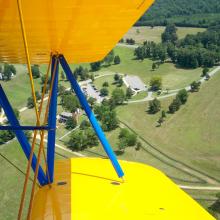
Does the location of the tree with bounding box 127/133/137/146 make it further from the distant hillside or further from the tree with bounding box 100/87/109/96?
the distant hillside

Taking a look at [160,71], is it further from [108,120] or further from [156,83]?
[108,120]

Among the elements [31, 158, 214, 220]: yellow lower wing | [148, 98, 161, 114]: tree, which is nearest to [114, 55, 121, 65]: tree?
[148, 98, 161, 114]: tree

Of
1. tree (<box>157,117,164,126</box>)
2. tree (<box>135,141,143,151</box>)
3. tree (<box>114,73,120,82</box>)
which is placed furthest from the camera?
tree (<box>114,73,120,82</box>)

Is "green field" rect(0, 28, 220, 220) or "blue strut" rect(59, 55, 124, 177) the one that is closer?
"blue strut" rect(59, 55, 124, 177)

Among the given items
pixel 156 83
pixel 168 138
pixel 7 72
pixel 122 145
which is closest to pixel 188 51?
pixel 156 83

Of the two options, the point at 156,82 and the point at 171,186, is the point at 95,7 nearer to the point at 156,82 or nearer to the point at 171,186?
the point at 171,186

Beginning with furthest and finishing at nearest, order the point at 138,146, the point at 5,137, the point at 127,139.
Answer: the point at 5,137, the point at 138,146, the point at 127,139

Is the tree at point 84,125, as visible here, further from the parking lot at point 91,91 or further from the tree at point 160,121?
the parking lot at point 91,91
